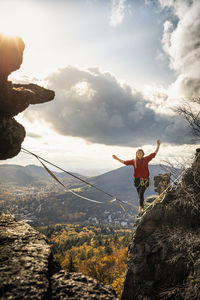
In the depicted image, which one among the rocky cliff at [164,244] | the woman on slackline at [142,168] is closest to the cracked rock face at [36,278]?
the woman on slackline at [142,168]

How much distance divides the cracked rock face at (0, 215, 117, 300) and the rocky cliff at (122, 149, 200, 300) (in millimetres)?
6926

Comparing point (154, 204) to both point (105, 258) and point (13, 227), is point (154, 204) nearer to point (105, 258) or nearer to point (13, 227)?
point (13, 227)

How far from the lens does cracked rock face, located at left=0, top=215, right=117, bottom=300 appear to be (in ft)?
7.33

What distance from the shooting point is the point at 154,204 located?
1109 centimetres

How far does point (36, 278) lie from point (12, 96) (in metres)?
6.79

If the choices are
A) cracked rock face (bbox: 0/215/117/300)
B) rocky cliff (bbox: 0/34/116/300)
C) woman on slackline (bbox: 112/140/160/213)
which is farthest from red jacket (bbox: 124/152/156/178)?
cracked rock face (bbox: 0/215/117/300)

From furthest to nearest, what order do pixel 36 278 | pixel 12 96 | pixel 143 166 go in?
pixel 143 166 → pixel 12 96 → pixel 36 278

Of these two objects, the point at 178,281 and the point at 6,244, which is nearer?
the point at 6,244

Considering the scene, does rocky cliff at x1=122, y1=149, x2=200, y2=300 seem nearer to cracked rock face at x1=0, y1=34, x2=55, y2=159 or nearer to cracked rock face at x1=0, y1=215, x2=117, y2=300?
cracked rock face at x1=0, y1=215, x2=117, y2=300

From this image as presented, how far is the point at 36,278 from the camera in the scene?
2.50 meters

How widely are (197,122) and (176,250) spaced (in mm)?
7514

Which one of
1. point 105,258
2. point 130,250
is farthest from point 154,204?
point 105,258

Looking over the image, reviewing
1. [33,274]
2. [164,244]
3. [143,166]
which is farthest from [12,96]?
[164,244]

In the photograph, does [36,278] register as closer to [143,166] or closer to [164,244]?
[143,166]
